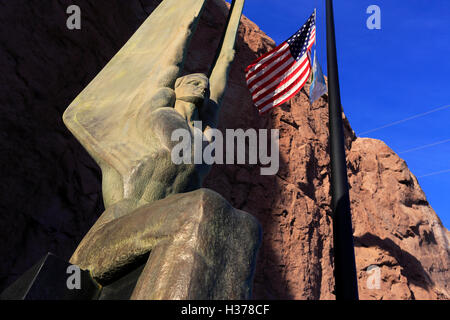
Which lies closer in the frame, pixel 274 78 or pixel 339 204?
pixel 339 204

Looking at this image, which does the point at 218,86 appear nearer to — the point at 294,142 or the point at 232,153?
the point at 232,153

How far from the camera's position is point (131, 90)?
2.91 meters

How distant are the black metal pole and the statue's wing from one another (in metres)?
1.35

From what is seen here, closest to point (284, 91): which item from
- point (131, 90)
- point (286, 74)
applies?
point (286, 74)

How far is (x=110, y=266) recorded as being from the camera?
1713 millimetres

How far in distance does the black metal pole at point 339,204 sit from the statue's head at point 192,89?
3.69 feet

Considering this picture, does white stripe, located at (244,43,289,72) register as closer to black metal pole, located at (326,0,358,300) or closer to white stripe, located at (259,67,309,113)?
white stripe, located at (259,67,309,113)

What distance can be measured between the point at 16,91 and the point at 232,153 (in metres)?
3.40

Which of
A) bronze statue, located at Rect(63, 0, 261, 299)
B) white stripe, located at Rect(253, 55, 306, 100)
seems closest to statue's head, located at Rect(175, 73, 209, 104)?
bronze statue, located at Rect(63, 0, 261, 299)

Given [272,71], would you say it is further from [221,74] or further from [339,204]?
[339,204]

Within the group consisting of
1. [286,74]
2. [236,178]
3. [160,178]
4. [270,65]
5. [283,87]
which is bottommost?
[160,178]

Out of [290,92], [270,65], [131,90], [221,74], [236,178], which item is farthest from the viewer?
[236,178]

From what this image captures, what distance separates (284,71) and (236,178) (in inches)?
78.9

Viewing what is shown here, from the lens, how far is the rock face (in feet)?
14.4
